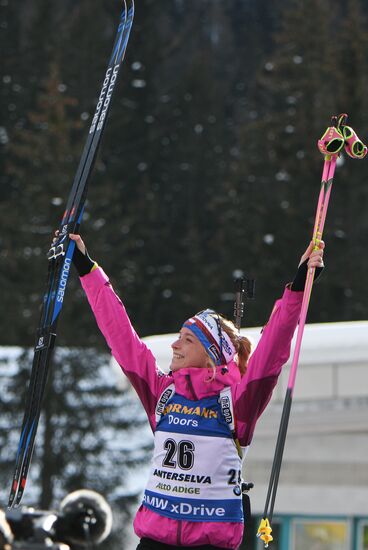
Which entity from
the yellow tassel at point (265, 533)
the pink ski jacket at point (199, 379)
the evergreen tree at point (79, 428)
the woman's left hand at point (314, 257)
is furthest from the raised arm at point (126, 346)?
the evergreen tree at point (79, 428)

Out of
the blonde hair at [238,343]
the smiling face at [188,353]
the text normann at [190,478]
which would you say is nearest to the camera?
the text normann at [190,478]

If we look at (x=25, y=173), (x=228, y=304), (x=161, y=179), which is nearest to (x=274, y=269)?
(x=228, y=304)

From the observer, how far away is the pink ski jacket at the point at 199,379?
4219mm

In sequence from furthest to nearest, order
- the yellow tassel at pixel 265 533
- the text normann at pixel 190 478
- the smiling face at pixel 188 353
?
the smiling face at pixel 188 353 < the text normann at pixel 190 478 < the yellow tassel at pixel 265 533

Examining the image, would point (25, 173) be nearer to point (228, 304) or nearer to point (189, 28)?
point (228, 304)

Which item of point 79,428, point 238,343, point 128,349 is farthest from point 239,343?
point 79,428

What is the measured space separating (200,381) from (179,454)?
0.25 m

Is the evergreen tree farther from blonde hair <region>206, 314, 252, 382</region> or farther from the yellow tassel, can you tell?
the yellow tassel

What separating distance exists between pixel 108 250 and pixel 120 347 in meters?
32.5

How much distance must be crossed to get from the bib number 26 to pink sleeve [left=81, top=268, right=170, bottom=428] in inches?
5.9

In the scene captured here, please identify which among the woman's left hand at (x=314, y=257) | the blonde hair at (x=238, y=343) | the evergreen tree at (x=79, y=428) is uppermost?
the evergreen tree at (x=79, y=428)

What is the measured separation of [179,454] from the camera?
429 centimetres

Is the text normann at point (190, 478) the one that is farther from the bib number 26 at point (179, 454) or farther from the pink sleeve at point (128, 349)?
the pink sleeve at point (128, 349)

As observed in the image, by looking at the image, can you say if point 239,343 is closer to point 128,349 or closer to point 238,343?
point 238,343
